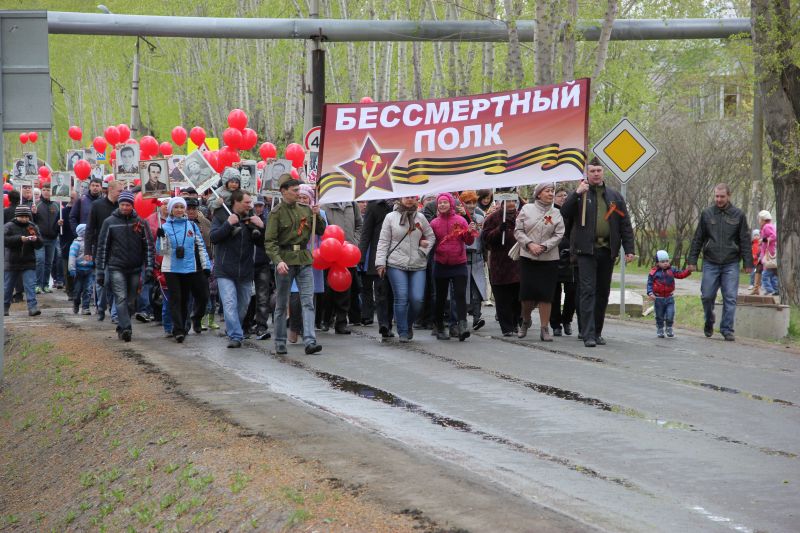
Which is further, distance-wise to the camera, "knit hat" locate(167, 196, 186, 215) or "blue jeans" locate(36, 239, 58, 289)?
"blue jeans" locate(36, 239, 58, 289)

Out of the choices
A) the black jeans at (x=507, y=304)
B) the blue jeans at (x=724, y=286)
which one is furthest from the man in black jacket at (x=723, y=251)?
the black jeans at (x=507, y=304)

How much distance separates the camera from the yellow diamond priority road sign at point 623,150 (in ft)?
59.4

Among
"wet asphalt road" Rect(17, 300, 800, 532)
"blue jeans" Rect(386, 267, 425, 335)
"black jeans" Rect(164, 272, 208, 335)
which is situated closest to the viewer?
"wet asphalt road" Rect(17, 300, 800, 532)

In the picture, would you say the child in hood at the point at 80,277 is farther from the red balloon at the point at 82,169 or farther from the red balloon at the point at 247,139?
the red balloon at the point at 82,169

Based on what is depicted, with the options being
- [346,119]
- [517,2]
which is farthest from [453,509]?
[517,2]

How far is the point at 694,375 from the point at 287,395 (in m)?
4.14

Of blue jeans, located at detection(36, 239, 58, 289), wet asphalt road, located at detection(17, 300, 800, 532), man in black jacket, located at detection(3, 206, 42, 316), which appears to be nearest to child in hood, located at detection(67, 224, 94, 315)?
man in black jacket, located at detection(3, 206, 42, 316)

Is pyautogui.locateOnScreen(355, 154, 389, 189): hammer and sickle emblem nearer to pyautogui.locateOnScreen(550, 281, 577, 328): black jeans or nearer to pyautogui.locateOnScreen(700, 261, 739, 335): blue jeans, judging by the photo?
pyautogui.locateOnScreen(550, 281, 577, 328): black jeans

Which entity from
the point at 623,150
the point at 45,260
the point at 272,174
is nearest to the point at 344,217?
the point at 272,174

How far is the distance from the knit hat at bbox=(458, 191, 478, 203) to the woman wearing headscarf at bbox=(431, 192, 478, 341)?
718 millimetres

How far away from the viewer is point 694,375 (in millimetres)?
12344

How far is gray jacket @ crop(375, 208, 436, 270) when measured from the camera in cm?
1504

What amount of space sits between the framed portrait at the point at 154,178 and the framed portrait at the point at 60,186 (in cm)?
932

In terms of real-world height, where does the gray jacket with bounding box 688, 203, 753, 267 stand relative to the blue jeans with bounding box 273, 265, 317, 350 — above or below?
above
